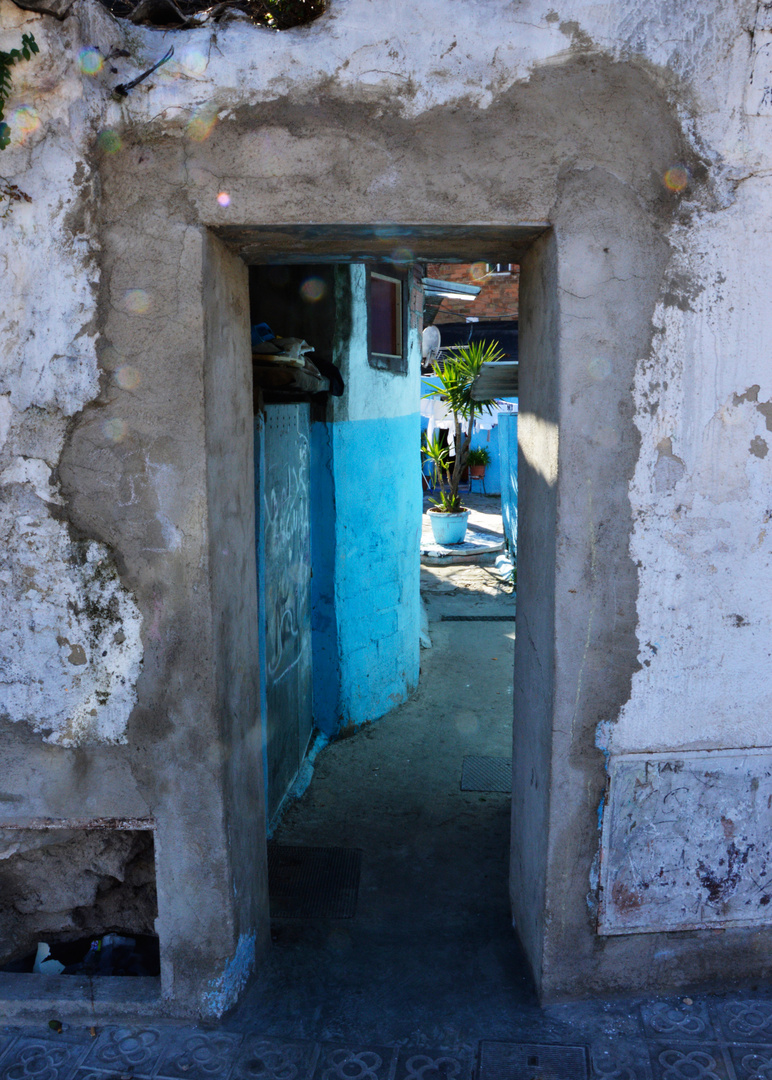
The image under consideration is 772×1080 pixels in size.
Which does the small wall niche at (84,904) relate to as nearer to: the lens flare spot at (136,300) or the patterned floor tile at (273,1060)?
the patterned floor tile at (273,1060)

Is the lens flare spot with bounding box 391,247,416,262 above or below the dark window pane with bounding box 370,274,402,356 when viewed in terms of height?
below

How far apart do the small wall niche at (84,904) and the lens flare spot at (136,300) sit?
6.42ft

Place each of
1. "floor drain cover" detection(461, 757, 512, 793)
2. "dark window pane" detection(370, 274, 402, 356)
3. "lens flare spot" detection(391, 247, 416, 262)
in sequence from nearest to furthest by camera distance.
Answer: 1. "lens flare spot" detection(391, 247, 416, 262)
2. "floor drain cover" detection(461, 757, 512, 793)
3. "dark window pane" detection(370, 274, 402, 356)

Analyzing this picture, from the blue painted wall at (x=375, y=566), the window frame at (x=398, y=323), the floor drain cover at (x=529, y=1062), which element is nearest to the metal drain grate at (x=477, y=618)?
the blue painted wall at (x=375, y=566)

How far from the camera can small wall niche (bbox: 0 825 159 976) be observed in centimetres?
303

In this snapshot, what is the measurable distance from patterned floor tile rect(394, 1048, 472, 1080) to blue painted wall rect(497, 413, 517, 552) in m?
7.43

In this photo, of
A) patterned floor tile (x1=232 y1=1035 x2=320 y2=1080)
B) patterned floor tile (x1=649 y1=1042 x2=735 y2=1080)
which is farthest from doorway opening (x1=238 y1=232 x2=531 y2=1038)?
patterned floor tile (x1=649 y1=1042 x2=735 y2=1080)

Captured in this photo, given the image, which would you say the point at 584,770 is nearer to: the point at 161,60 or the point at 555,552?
the point at 555,552

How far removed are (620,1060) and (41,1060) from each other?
79.6 inches

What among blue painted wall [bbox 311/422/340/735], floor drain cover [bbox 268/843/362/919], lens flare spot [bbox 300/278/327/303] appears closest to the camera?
floor drain cover [bbox 268/843/362/919]

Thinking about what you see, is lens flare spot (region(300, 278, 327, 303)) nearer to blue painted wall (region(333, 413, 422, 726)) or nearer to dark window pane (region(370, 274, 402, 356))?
dark window pane (region(370, 274, 402, 356))

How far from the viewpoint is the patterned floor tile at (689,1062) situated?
8.33 feet

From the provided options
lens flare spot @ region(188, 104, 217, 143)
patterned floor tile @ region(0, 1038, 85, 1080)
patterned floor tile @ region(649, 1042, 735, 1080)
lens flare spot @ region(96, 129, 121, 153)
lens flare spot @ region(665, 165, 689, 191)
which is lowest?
patterned floor tile @ region(0, 1038, 85, 1080)

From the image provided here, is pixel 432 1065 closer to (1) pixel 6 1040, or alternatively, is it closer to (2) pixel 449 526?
(1) pixel 6 1040
